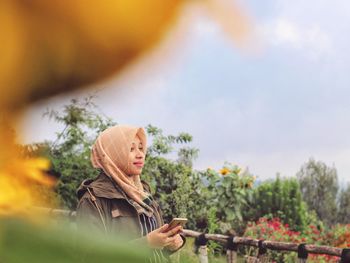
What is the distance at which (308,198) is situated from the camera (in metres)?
15.7

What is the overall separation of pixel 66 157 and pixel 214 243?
65.7 inches

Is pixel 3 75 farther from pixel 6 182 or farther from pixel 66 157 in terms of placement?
pixel 66 157

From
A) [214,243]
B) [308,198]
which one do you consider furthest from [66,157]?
[308,198]

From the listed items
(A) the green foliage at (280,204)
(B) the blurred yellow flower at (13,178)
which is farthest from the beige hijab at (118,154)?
(A) the green foliage at (280,204)

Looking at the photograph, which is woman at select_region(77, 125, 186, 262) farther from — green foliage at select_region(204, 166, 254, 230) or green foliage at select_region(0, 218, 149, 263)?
green foliage at select_region(204, 166, 254, 230)

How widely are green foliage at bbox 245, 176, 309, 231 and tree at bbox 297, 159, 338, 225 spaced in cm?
490

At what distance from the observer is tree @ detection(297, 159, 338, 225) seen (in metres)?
15.4

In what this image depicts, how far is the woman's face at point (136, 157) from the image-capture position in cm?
192

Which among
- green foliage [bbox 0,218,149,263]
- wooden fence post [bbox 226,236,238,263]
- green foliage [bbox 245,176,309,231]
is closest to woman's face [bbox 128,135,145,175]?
green foliage [bbox 0,218,149,263]

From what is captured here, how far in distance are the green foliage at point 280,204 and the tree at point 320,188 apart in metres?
4.90

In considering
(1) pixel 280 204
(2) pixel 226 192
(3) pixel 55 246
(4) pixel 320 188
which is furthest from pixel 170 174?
(4) pixel 320 188

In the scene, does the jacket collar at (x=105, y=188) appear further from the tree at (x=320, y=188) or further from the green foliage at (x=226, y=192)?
the tree at (x=320, y=188)

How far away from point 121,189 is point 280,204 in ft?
28.5

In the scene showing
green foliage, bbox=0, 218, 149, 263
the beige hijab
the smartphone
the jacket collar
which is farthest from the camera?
the jacket collar
